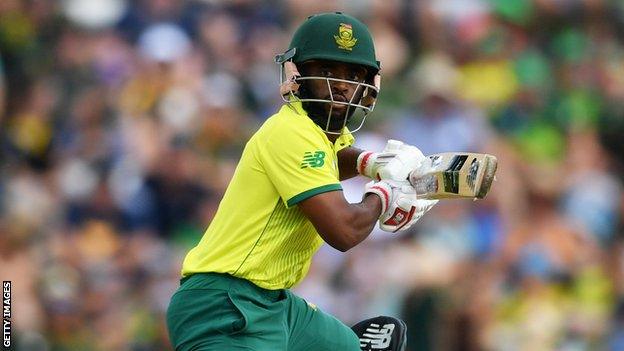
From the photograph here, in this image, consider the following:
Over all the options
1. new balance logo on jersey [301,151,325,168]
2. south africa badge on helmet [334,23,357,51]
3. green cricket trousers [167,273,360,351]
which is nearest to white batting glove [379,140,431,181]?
new balance logo on jersey [301,151,325,168]

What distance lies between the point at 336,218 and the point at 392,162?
0.45 m

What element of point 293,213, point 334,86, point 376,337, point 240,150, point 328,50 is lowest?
point 376,337

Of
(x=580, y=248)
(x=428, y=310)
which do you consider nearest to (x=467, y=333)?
(x=428, y=310)

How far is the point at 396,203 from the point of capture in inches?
171

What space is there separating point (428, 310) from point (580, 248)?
4.40 feet

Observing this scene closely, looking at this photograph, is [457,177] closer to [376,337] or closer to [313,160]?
[313,160]

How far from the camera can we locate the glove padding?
4456 millimetres

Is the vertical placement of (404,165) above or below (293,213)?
above

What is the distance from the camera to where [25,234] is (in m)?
7.64

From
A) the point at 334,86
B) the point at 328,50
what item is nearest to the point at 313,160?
the point at 334,86

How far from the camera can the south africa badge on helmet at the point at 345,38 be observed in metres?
4.43

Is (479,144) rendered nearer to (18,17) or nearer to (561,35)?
(561,35)

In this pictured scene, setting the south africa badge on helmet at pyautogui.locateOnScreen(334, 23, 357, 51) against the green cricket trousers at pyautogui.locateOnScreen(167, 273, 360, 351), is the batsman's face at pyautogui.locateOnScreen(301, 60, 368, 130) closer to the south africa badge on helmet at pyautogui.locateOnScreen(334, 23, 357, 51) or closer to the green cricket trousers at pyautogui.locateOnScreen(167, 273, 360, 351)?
the south africa badge on helmet at pyautogui.locateOnScreen(334, 23, 357, 51)

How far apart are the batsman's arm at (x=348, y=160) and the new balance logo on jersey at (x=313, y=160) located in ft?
1.73
